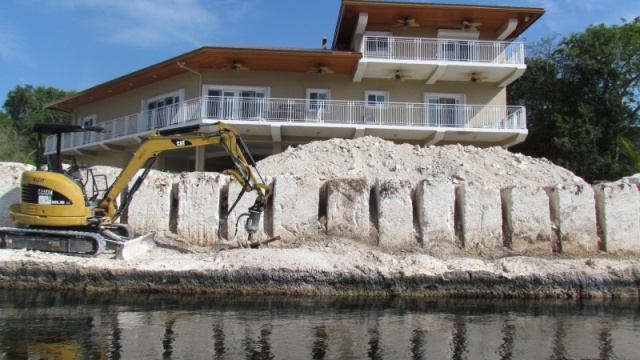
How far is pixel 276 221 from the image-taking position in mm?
14773

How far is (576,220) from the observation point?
14.8 metres

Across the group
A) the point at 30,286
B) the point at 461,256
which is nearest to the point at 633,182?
the point at 461,256

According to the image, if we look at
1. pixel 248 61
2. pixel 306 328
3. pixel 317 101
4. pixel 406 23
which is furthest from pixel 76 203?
pixel 406 23

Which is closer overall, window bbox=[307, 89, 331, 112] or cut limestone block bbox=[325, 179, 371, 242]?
cut limestone block bbox=[325, 179, 371, 242]

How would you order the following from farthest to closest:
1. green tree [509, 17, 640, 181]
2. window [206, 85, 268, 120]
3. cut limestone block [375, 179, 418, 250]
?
green tree [509, 17, 640, 181]
window [206, 85, 268, 120]
cut limestone block [375, 179, 418, 250]

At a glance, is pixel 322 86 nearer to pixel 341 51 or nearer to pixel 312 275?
pixel 341 51

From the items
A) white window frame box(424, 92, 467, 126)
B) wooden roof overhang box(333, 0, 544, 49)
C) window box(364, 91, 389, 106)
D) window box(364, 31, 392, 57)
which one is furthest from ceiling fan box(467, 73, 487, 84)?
window box(364, 31, 392, 57)

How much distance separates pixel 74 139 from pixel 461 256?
1030 inches

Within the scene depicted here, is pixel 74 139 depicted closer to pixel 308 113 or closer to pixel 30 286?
pixel 308 113

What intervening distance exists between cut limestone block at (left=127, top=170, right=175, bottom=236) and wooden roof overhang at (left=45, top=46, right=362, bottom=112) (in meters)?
11.4

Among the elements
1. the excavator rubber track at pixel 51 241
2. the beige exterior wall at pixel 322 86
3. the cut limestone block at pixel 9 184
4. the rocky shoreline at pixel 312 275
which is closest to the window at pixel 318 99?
the beige exterior wall at pixel 322 86

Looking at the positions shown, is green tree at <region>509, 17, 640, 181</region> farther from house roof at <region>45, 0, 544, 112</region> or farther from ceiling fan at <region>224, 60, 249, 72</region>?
ceiling fan at <region>224, 60, 249, 72</region>

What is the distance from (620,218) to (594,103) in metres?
19.4

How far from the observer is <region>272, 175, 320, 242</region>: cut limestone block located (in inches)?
579
